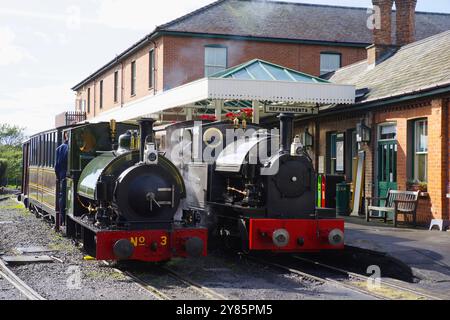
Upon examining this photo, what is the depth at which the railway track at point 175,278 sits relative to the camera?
7812 millimetres

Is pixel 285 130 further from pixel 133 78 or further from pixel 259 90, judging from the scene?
pixel 133 78

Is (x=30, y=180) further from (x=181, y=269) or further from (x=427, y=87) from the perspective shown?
(x=427, y=87)

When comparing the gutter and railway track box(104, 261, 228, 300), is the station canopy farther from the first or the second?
railway track box(104, 261, 228, 300)

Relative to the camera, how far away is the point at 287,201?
1019 cm

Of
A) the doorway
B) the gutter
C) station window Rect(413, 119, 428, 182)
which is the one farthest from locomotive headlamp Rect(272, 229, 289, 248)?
the doorway

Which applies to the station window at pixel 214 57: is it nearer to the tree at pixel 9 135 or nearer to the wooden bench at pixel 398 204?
Answer: the wooden bench at pixel 398 204

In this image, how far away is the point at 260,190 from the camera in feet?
33.6

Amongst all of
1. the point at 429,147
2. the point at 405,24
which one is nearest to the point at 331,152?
the point at 405,24

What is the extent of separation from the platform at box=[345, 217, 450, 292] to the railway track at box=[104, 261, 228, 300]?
3071mm

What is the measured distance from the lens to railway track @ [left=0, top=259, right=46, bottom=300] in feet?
24.9

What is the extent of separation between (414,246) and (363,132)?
628 centimetres

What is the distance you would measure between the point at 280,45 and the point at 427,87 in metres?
13.9

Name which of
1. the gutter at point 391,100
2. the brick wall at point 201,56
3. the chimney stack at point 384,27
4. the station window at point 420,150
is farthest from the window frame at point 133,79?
the station window at point 420,150

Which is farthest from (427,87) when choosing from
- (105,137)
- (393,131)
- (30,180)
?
(30,180)
